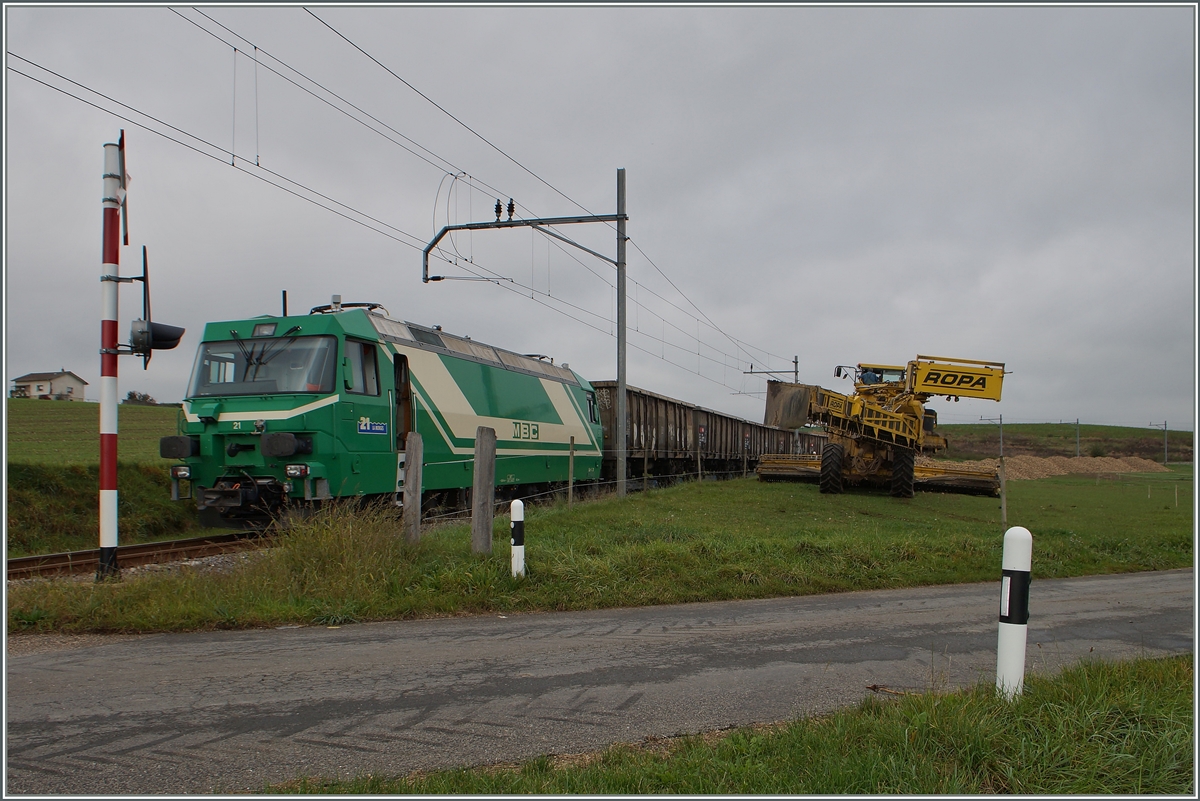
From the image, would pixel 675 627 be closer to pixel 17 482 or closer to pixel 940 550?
pixel 940 550

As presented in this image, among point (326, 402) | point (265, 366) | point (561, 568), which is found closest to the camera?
point (561, 568)

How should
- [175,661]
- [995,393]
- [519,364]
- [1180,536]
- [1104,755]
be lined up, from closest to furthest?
[1104,755]
[175,661]
[1180,536]
[519,364]
[995,393]

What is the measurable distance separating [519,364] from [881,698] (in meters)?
13.9

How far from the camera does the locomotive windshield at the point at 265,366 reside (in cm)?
1115

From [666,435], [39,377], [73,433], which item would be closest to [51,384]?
[39,377]

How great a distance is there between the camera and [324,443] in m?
10.9

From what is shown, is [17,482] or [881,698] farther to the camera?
[17,482]

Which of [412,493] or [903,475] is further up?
[412,493]

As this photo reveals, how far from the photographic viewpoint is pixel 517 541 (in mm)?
7664

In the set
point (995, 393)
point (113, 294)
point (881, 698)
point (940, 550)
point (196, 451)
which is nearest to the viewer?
point (881, 698)

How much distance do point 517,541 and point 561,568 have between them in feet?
1.77

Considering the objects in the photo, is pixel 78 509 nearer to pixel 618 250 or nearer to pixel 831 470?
pixel 618 250

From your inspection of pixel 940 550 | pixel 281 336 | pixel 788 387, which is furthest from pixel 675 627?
pixel 788 387

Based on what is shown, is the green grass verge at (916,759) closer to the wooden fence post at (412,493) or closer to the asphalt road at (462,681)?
the asphalt road at (462,681)
